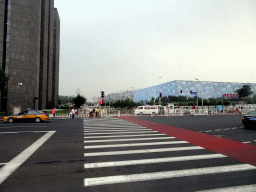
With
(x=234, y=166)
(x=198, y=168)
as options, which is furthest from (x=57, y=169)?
(x=234, y=166)

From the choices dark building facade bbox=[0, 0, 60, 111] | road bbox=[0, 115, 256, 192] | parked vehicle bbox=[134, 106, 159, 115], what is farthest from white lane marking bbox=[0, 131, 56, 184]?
dark building facade bbox=[0, 0, 60, 111]

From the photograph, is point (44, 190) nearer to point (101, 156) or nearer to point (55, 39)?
point (101, 156)

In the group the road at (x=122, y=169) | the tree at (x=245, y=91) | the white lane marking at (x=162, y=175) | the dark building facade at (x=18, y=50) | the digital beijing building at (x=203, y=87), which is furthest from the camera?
the digital beijing building at (x=203, y=87)

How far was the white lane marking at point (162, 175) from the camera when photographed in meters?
4.02

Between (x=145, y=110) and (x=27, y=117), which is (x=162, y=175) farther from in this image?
(x=145, y=110)

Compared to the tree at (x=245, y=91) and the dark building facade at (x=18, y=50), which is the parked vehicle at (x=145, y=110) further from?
the tree at (x=245, y=91)

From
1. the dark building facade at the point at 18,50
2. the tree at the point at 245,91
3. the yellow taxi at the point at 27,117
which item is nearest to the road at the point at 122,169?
the yellow taxi at the point at 27,117

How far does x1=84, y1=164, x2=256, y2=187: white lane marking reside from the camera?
4.02 m

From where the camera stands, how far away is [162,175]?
172 inches

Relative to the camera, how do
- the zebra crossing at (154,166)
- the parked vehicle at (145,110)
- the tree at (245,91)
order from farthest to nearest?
the tree at (245,91) → the parked vehicle at (145,110) → the zebra crossing at (154,166)

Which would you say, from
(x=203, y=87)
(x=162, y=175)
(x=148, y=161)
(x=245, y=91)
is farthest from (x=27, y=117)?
(x=203, y=87)

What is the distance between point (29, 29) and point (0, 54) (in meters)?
8.23

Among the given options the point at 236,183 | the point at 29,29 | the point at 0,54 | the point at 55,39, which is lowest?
the point at 236,183

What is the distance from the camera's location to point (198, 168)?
4.85m
